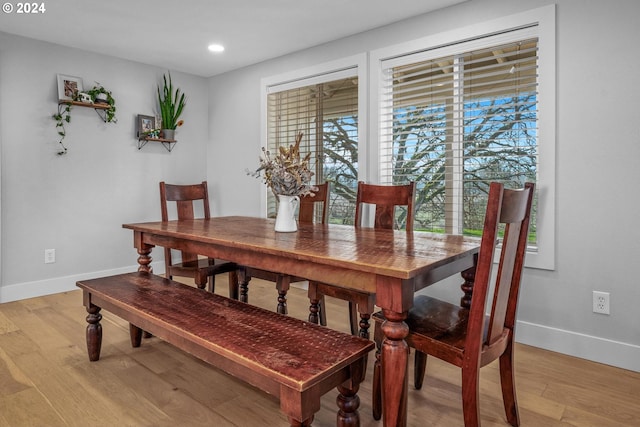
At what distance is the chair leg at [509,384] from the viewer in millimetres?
1593

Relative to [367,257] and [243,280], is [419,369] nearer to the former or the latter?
[367,257]

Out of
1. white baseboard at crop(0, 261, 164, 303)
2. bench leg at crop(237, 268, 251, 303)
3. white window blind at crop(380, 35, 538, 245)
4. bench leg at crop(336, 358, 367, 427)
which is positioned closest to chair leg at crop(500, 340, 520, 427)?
bench leg at crop(336, 358, 367, 427)

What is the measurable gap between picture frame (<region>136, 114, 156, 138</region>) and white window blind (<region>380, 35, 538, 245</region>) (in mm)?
2538

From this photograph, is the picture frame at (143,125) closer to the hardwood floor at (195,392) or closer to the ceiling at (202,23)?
the ceiling at (202,23)

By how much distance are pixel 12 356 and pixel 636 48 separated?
3.96m

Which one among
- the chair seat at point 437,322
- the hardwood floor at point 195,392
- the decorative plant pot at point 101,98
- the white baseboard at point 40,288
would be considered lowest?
the hardwood floor at point 195,392

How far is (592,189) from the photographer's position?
2.29 metres

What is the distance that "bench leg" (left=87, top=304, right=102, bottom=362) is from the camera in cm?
218

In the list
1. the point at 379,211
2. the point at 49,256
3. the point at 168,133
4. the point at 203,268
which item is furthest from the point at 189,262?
the point at 168,133

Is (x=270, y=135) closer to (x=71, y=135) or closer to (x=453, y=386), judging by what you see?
(x=71, y=135)

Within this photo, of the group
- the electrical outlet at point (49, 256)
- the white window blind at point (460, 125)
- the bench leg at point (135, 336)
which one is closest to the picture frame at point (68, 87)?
the electrical outlet at point (49, 256)

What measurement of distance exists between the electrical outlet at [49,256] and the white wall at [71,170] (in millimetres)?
35

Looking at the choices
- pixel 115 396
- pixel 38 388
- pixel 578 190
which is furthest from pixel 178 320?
pixel 578 190

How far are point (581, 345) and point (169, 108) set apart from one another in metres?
4.24
